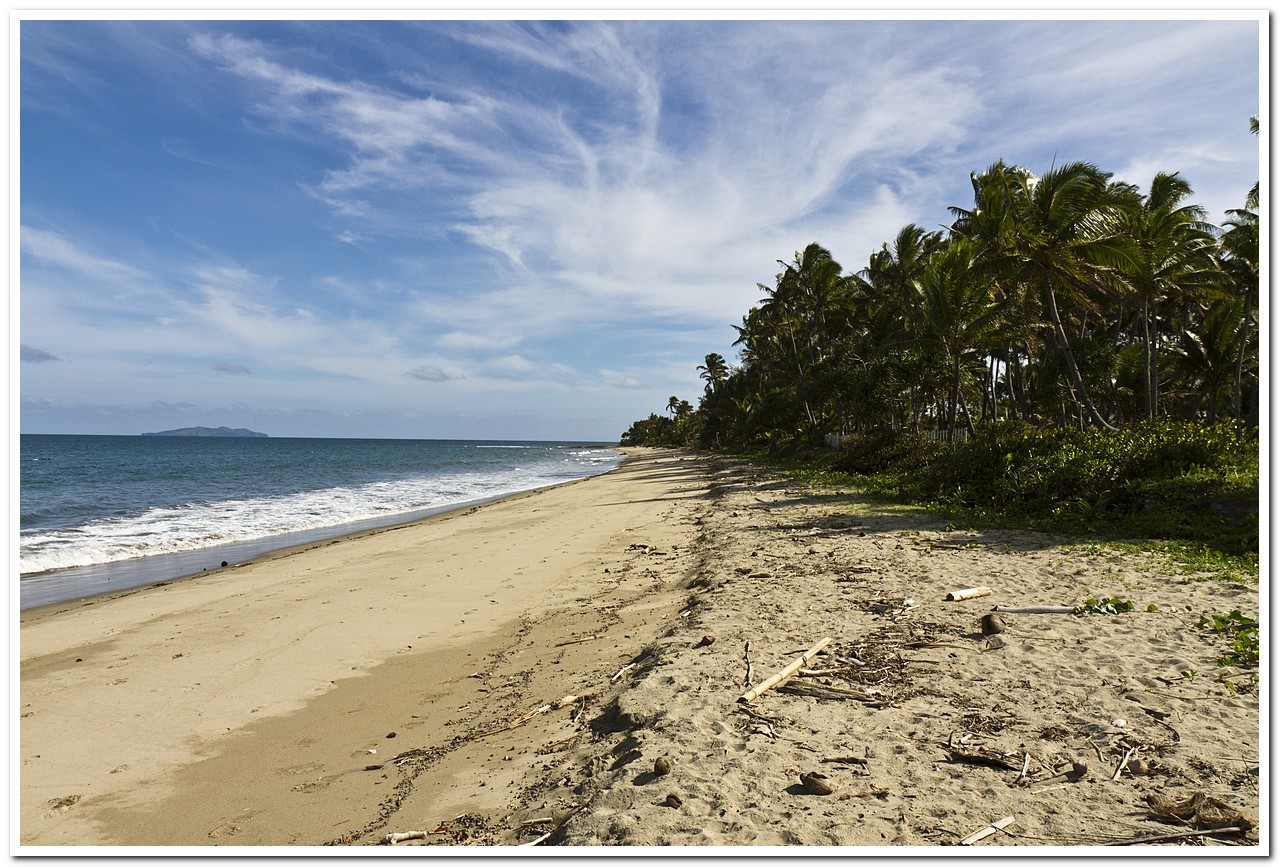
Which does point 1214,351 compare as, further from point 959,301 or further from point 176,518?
point 176,518

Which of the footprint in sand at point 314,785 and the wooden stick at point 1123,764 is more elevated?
the wooden stick at point 1123,764

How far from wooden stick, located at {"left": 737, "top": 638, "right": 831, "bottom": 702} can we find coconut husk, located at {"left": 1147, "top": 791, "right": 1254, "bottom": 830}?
2240 mm

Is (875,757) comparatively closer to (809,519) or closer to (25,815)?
(25,815)

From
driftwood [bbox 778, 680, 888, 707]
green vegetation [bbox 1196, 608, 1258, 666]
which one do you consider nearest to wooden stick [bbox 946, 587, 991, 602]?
green vegetation [bbox 1196, 608, 1258, 666]

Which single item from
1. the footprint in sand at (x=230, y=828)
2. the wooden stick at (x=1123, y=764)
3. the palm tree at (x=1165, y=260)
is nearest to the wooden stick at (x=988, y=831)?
the wooden stick at (x=1123, y=764)

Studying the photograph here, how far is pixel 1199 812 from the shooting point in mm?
3020

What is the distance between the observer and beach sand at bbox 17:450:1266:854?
3354 millimetres

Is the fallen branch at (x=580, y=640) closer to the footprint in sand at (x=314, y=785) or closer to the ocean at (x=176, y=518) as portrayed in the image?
the footprint in sand at (x=314, y=785)

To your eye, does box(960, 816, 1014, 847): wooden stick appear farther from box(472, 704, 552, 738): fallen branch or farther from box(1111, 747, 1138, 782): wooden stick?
box(472, 704, 552, 738): fallen branch

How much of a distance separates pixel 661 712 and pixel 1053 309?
19.1 metres

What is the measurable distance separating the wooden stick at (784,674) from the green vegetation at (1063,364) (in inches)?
163

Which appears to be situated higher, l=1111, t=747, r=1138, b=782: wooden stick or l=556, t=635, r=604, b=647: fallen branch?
l=1111, t=747, r=1138, b=782: wooden stick

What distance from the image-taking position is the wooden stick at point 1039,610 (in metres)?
6.28
